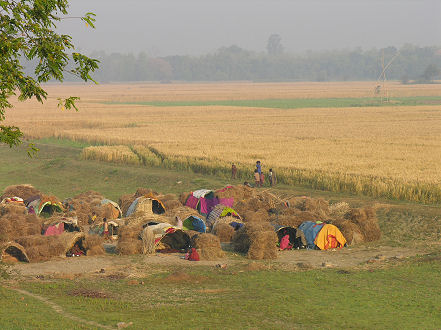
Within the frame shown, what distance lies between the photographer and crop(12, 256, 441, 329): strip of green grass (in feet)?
58.1

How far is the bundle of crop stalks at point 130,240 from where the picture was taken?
1072 inches

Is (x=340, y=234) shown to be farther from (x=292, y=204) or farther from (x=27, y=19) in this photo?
(x=27, y=19)

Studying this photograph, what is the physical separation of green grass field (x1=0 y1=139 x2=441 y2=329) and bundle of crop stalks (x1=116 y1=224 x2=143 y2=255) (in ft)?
2.20

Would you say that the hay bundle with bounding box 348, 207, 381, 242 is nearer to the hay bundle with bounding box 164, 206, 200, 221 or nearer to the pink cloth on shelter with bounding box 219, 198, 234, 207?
the pink cloth on shelter with bounding box 219, 198, 234, 207

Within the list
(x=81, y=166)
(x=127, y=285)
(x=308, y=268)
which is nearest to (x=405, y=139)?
(x=81, y=166)

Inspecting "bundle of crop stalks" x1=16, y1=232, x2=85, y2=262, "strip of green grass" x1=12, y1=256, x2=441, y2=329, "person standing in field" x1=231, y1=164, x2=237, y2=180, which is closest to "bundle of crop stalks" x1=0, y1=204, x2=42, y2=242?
"bundle of crop stalks" x1=16, y1=232, x2=85, y2=262

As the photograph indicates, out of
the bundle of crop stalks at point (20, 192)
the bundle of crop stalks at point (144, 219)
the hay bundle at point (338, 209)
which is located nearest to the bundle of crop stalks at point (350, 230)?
the hay bundle at point (338, 209)

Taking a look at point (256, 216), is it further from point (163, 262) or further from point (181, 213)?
point (163, 262)

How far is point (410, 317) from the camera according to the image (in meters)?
18.3

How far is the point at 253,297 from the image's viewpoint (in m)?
20.3

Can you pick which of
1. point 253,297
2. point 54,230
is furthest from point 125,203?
point 253,297

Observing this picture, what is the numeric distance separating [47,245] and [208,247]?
19.3ft

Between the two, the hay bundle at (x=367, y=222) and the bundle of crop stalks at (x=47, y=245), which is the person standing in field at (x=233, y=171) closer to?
the hay bundle at (x=367, y=222)

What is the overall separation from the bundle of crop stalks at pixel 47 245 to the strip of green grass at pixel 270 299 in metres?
3.69
